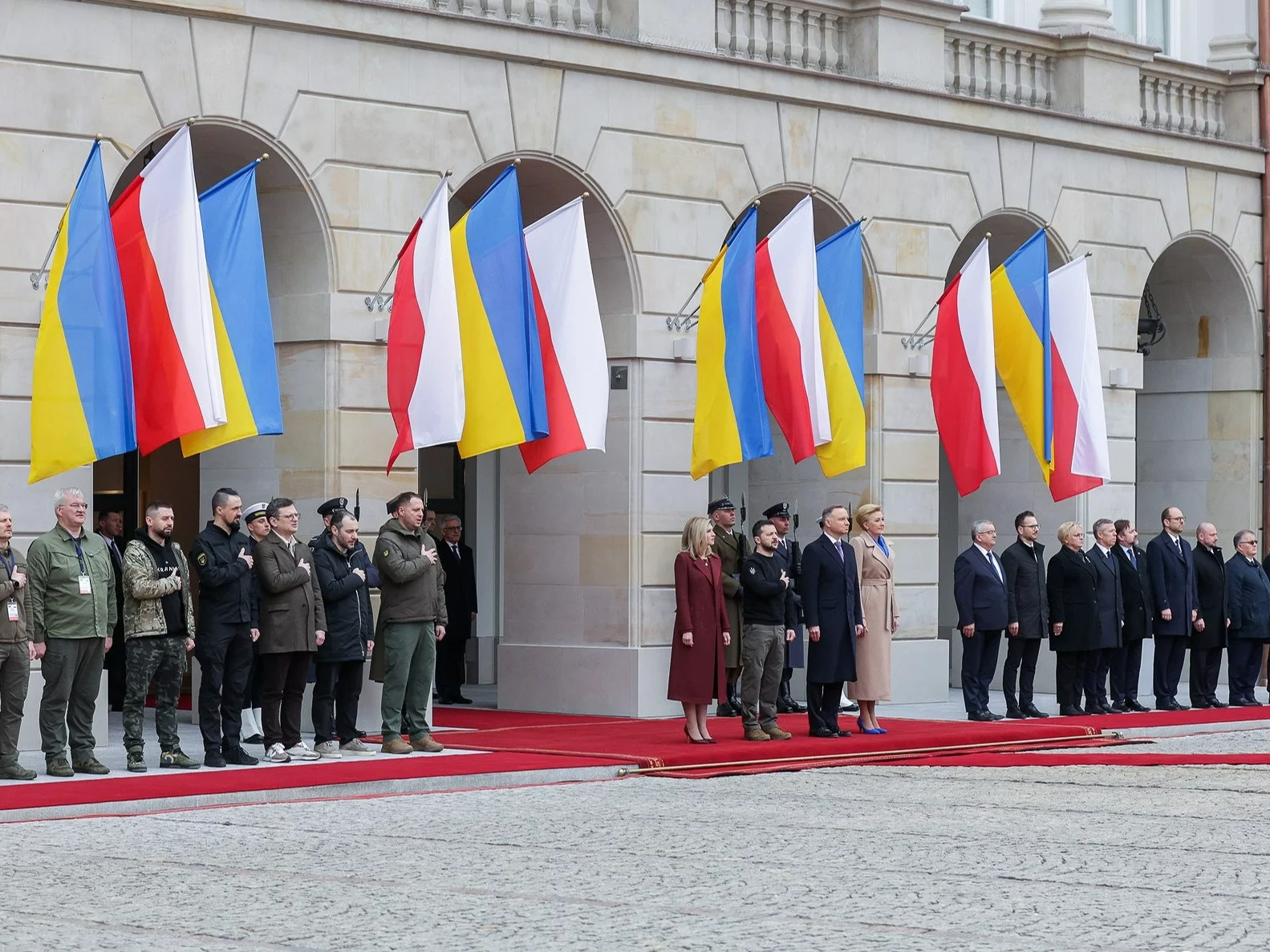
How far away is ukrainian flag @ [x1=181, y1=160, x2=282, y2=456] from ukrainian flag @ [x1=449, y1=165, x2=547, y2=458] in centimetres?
154

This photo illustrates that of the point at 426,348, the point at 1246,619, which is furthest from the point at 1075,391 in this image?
the point at 426,348

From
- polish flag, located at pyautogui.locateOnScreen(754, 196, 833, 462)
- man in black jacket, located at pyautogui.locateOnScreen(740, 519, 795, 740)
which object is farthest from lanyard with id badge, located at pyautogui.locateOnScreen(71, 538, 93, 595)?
polish flag, located at pyautogui.locateOnScreen(754, 196, 833, 462)

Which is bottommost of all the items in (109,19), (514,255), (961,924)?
(961,924)

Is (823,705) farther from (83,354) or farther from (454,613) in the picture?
(83,354)

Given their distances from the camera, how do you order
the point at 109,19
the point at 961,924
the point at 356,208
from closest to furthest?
the point at 961,924 < the point at 109,19 < the point at 356,208

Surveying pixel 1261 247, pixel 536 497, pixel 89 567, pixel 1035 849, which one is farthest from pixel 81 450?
pixel 1261 247

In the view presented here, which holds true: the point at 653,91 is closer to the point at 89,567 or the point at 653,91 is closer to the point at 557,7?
the point at 557,7

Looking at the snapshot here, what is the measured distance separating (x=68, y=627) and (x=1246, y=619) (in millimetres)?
11600

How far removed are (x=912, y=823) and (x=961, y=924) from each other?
10.9 ft

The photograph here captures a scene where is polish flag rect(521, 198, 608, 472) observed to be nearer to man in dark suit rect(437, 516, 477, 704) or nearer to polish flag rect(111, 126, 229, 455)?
polish flag rect(111, 126, 229, 455)

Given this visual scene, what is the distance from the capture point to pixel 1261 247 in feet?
80.0

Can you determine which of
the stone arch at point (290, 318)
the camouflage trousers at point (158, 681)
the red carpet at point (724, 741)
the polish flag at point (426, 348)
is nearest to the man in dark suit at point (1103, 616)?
the red carpet at point (724, 741)

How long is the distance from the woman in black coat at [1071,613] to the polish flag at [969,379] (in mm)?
1019

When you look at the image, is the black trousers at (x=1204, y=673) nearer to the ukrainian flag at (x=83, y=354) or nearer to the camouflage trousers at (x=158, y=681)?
the camouflage trousers at (x=158, y=681)
